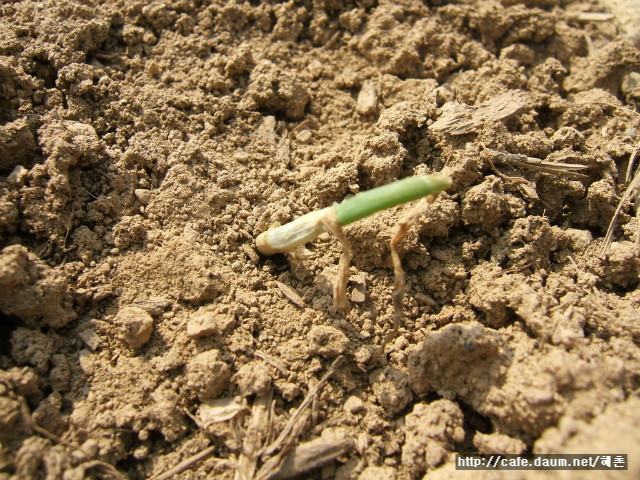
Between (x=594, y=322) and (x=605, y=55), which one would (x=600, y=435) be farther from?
(x=605, y=55)

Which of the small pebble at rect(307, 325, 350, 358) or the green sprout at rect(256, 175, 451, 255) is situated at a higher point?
the green sprout at rect(256, 175, 451, 255)

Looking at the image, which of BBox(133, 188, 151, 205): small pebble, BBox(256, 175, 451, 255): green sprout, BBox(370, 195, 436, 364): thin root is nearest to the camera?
BBox(256, 175, 451, 255): green sprout

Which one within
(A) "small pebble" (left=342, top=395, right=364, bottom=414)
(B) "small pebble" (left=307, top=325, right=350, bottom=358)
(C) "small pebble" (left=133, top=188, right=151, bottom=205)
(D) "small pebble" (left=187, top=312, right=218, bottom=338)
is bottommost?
(A) "small pebble" (left=342, top=395, right=364, bottom=414)

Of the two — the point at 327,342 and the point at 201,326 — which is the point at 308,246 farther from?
the point at 201,326

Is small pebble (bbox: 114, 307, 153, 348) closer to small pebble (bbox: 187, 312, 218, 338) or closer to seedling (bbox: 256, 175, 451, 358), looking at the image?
small pebble (bbox: 187, 312, 218, 338)

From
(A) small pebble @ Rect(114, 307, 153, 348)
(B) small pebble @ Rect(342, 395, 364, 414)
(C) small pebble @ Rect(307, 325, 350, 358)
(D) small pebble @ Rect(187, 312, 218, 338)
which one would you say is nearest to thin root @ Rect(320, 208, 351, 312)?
(C) small pebble @ Rect(307, 325, 350, 358)

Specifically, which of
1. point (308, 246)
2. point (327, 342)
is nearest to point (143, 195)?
point (308, 246)

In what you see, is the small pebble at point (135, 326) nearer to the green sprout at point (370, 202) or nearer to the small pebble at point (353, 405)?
the green sprout at point (370, 202)

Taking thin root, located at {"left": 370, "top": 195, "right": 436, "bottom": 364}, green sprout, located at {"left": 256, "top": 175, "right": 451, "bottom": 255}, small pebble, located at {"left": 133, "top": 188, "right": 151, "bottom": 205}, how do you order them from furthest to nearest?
small pebble, located at {"left": 133, "top": 188, "right": 151, "bottom": 205} < thin root, located at {"left": 370, "top": 195, "right": 436, "bottom": 364} < green sprout, located at {"left": 256, "top": 175, "right": 451, "bottom": 255}
